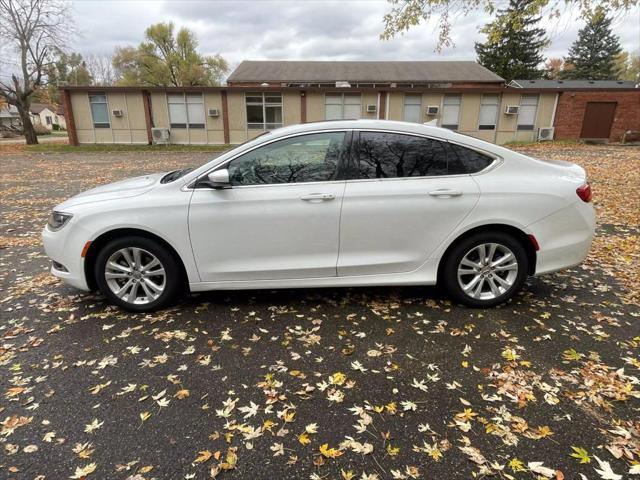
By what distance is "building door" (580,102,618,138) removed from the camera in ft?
79.8

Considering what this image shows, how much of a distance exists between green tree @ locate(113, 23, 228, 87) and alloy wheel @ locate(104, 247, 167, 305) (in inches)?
2203

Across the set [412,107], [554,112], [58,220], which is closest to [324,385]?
[58,220]

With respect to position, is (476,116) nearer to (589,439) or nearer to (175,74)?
(589,439)

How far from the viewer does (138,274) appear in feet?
12.1

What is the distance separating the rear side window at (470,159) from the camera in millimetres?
3666

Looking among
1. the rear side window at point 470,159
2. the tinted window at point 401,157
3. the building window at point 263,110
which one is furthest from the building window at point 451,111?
the tinted window at point 401,157

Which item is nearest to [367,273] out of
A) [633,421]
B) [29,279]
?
[633,421]

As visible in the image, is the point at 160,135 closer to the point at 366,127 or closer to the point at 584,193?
the point at 366,127

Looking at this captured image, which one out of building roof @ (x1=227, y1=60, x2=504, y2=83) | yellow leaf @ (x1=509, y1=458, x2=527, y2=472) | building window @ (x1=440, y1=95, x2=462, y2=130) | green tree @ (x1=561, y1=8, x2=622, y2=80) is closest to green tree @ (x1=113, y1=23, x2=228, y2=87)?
building roof @ (x1=227, y1=60, x2=504, y2=83)

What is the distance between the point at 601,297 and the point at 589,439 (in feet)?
7.52

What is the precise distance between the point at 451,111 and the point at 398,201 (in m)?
22.9

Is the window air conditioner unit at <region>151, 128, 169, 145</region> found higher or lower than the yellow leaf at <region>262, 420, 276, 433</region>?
higher

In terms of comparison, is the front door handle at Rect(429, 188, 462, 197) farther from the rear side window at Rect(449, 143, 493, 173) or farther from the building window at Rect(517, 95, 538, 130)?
the building window at Rect(517, 95, 538, 130)

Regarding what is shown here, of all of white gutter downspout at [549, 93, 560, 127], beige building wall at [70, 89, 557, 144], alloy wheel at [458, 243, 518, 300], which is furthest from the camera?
white gutter downspout at [549, 93, 560, 127]
